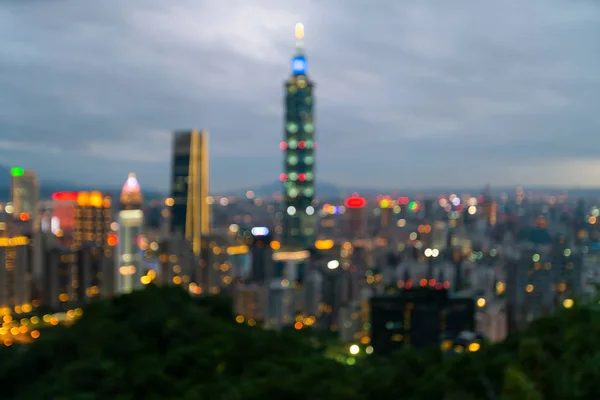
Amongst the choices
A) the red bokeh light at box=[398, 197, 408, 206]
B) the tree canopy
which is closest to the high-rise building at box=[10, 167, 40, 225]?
the tree canopy

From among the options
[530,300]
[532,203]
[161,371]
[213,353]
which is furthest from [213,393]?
[532,203]

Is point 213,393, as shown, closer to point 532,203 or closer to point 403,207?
point 532,203

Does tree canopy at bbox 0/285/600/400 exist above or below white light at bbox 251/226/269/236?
above

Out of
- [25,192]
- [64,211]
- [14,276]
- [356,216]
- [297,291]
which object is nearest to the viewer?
[14,276]

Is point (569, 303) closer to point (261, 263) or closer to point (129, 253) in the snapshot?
point (129, 253)

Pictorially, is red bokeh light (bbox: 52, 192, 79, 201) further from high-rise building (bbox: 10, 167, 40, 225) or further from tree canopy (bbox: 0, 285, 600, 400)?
tree canopy (bbox: 0, 285, 600, 400)

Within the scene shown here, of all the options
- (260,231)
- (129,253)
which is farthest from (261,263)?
(260,231)

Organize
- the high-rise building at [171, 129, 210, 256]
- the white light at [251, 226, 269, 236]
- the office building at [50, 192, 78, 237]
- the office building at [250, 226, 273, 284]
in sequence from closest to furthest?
the office building at [250, 226, 273, 284]
the office building at [50, 192, 78, 237]
the white light at [251, 226, 269, 236]
the high-rise building at [171, 129, 210, 256]
